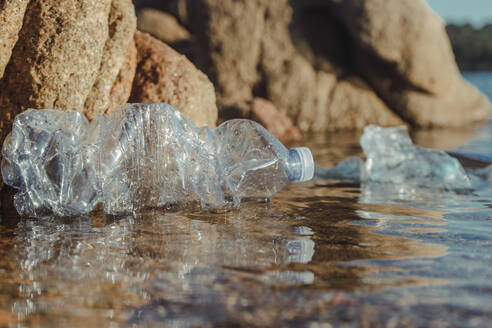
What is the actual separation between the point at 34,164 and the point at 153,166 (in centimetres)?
61

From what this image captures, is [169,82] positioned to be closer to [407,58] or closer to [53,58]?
[53,58]

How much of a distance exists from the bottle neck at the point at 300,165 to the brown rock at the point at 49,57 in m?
1.22

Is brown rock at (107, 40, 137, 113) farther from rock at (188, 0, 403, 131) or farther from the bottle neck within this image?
rock at (188, 0, 403, 131)

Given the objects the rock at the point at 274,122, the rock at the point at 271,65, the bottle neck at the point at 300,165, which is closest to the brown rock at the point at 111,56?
the bottle neck at the point at 300,165

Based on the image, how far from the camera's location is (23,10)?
2.96m

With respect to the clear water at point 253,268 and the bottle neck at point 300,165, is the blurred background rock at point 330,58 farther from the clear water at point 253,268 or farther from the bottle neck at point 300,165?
the clear water at point 253,268

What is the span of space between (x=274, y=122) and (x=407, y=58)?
2970mm

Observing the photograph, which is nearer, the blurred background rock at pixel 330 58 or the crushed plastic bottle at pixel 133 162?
the crushed plastic bottle at pixel 133 162

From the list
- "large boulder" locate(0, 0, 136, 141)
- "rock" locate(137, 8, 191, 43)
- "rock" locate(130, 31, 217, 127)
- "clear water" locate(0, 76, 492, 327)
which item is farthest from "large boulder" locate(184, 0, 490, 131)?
"clear water" locate(0, 76, 492, 327)

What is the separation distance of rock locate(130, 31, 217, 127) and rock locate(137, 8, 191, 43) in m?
6.86

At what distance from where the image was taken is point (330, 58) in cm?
970

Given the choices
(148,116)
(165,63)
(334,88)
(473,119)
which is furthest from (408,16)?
(148,116)

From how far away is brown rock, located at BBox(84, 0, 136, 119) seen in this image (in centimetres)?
330

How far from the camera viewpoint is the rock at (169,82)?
11.8 ft
